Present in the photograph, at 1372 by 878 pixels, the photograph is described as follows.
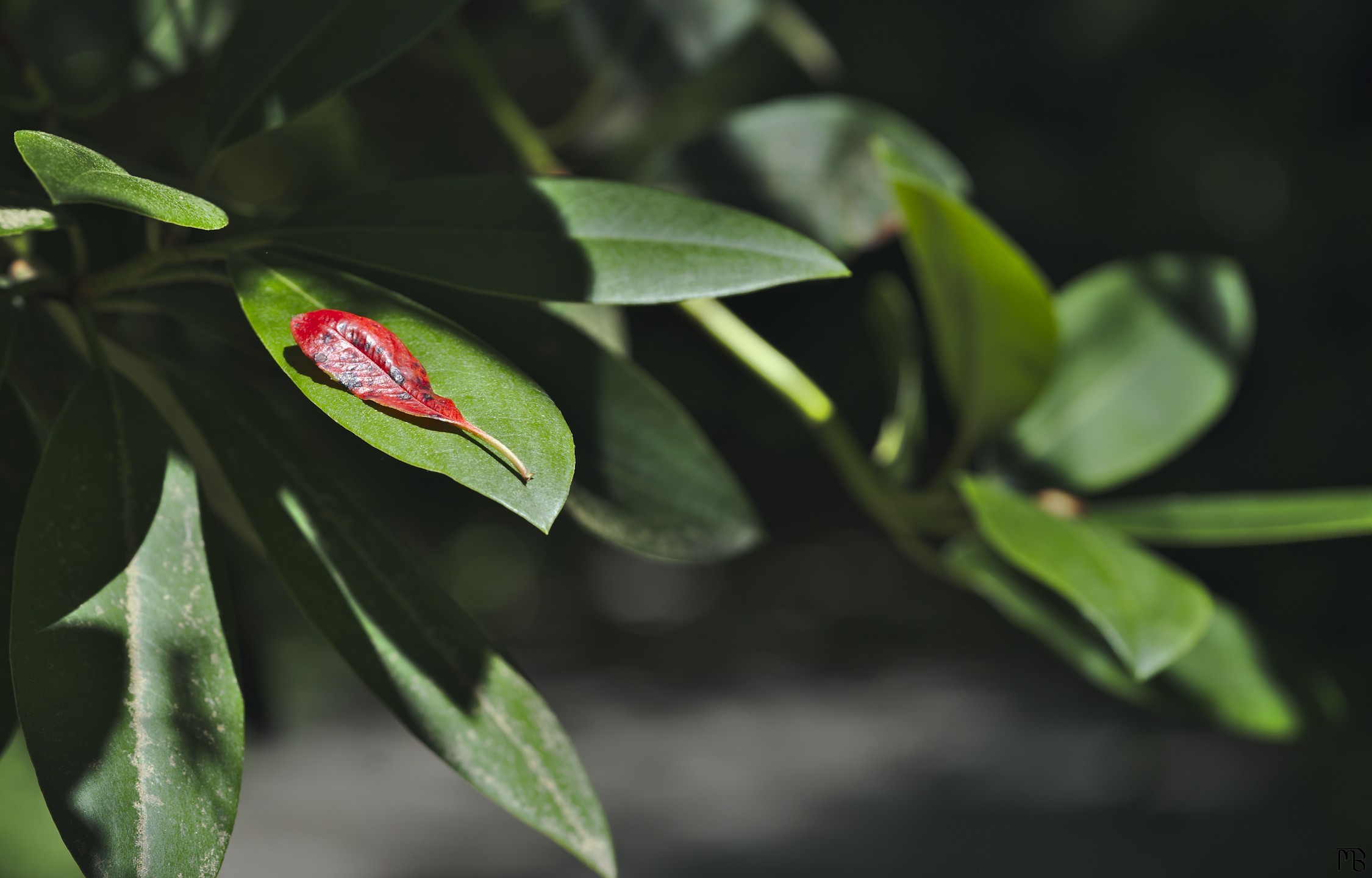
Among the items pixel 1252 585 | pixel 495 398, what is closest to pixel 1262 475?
pixel 1252 585

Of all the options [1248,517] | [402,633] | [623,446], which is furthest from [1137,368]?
[402,633]

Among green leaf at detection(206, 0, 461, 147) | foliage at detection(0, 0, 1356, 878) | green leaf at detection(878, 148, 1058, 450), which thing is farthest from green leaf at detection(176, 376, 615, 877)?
green leaf at detection(878, 148, 1058, 450)

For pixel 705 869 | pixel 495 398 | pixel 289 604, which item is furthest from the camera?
pixel 289 604

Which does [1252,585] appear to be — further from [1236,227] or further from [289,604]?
[289,604]

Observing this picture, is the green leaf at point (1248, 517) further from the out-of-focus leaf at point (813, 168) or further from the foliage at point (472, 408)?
the out-of-focus leaf at point (813, 168)

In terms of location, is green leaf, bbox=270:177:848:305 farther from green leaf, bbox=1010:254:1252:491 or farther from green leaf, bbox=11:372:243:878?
green leaf, bbox=1010:254:1252:491
